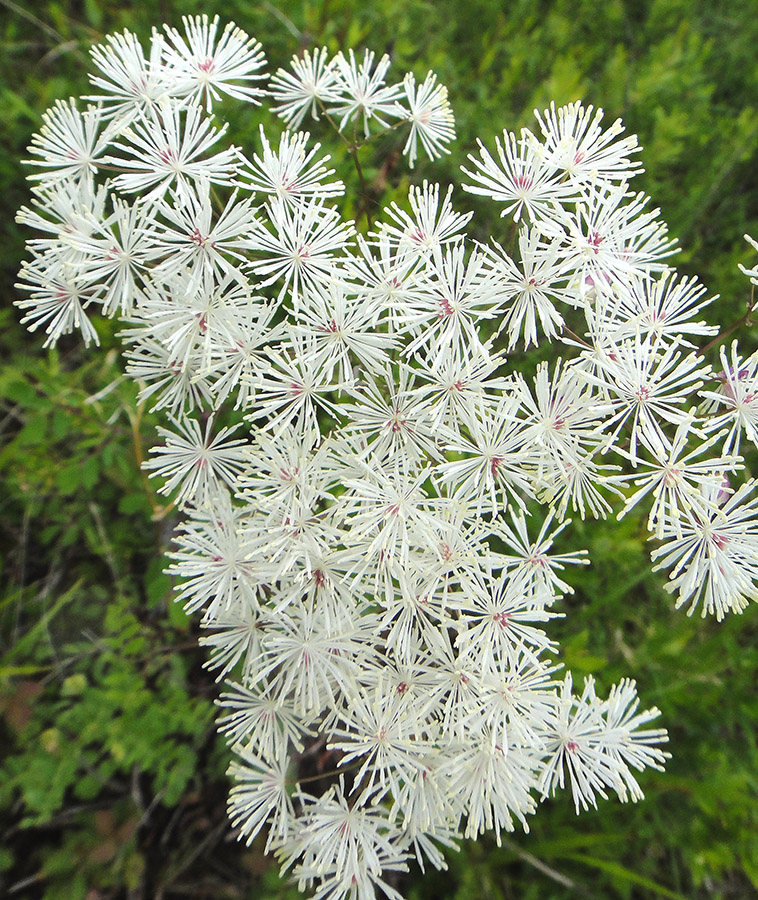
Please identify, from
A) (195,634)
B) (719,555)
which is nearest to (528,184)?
(719,555)

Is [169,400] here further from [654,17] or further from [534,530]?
[654,17]

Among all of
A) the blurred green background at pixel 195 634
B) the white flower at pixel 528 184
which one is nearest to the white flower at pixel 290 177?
the white flower at pixel 528 184

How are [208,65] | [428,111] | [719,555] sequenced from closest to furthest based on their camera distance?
[719,555] → [208,65] → [428,111]

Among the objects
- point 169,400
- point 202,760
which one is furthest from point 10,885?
point 169,400

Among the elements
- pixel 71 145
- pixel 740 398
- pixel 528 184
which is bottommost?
pixel 740 398

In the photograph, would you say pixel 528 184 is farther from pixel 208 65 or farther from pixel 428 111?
pixel 208 65

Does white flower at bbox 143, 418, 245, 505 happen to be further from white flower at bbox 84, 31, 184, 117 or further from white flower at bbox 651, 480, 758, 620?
white flower at bbox 651, 480, 758, 620

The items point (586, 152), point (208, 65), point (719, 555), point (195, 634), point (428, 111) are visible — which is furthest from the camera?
point (195, 634)

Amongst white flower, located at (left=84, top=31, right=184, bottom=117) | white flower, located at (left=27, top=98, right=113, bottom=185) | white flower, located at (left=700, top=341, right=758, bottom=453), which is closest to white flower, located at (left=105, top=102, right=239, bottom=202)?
white flower, located at (left=84, top=31, right=184, bottom=117)

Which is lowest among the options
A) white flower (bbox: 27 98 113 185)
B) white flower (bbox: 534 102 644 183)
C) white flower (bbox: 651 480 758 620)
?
white flower (bbox: 651 480 758 620)

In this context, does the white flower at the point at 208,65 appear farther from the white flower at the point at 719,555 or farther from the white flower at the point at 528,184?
the white flower at the point at 719,555
